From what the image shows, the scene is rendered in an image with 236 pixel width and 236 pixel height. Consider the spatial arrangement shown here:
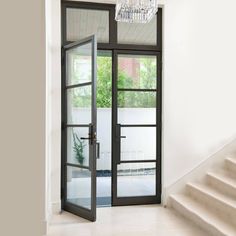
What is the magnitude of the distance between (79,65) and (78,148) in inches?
47.9

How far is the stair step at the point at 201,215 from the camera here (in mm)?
3099

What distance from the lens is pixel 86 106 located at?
13.3ft

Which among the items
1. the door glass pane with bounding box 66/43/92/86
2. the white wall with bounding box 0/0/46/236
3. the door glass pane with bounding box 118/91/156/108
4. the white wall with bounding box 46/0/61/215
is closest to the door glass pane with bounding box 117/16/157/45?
the door glass pane with bounding box 66/43/92/86

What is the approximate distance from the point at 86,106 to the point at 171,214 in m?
1.95

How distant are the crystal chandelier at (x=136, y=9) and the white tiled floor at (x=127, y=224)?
2501mm

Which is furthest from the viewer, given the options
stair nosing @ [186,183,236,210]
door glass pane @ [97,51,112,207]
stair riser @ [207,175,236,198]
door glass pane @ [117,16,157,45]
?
door glass pane @ [97,51,112,207]

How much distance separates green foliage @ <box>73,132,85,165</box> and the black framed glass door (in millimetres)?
547

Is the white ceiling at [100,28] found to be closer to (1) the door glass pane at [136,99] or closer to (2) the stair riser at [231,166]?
(1) the door glass pane at [136,99]

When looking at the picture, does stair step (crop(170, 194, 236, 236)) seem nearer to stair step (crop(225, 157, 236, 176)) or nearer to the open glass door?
stair step (crop(225, 157, 236, 176))

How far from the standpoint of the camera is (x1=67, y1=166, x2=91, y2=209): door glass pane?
4.01 m

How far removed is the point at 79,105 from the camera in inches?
164

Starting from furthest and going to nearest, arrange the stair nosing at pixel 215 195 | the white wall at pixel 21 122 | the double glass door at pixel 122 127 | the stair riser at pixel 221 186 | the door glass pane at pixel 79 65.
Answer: the double glass door at pixel 122 127
the door glass pane at pixel 79 65
the stair riser at pixel 221 186
the stair nosing at pixel 215 195
the white wall at pixel 21 122

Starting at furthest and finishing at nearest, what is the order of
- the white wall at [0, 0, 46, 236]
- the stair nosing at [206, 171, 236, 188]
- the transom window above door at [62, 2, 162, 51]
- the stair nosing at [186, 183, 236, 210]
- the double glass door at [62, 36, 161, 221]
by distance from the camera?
the transom window above door at [62, 2, 162, 51] < the double glass door at [62, 36, 161, 221] < the stair nosing at [206, 171, 236, 188] < the stair nosing at [186, 183, 236, 210] < the white wall at [0, 0, 46, 236]

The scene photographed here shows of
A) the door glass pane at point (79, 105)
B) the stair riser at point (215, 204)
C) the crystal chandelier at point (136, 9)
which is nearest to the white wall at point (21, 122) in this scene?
the crystal chandelier at point (136, 9)
